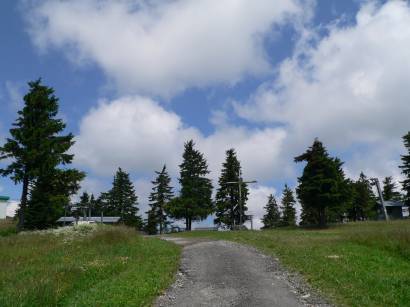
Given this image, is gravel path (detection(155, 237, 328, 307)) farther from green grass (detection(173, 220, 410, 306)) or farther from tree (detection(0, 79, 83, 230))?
tree (detection(0, 79, 83, 230))

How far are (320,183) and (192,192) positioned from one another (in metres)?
20.7

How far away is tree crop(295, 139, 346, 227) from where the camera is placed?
56719mm

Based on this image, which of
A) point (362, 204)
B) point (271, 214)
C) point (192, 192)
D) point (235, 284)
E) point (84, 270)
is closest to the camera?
point (235, 284)

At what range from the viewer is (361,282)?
1509 centimetres

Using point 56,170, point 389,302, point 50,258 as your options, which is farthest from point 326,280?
point 56,170

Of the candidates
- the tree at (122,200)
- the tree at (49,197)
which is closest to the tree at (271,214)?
the tree at (122,200)

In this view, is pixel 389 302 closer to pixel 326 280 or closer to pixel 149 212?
pixel 326 280

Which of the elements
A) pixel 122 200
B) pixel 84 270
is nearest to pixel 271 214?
pixel 122 200

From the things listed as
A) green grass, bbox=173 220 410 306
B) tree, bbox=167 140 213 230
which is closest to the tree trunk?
green grass, bbox=173 220 410 306

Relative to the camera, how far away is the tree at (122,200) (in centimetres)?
9569

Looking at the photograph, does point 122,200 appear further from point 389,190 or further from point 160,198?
point 389,190

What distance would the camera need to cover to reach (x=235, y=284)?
608 inches

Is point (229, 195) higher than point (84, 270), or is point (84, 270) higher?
point (229, 195)

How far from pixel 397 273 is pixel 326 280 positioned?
3.45 metres
